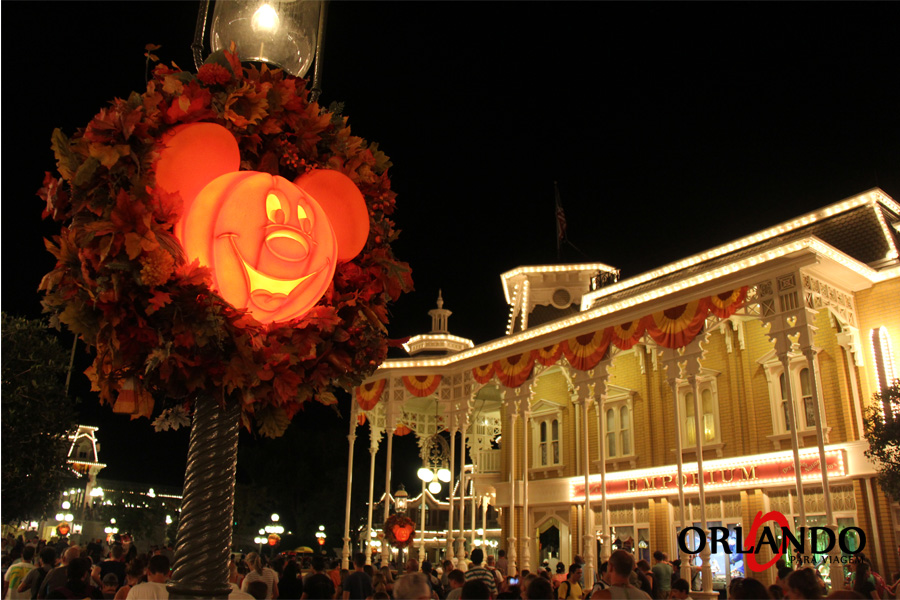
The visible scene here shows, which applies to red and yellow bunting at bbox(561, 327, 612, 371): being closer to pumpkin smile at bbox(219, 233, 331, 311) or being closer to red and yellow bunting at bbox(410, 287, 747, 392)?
red and yellow bunting at bbox(410, 287, 747, 392)

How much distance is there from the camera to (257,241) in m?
2.26

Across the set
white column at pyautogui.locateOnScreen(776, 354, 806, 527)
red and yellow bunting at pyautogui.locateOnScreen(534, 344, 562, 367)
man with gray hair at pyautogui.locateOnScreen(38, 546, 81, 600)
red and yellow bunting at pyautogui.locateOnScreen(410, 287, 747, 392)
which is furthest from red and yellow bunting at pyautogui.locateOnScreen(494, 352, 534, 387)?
man with gray hair at pyautogui.locateOnScreen(38, 546, 81, 600)

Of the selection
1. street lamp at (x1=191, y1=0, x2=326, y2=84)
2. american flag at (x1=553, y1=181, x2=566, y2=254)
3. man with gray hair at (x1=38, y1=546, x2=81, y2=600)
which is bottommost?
man with gray hair at (x1=38, y1=546, x2=81, y2=600)

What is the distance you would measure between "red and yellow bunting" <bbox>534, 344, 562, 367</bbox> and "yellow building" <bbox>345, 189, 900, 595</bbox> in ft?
0.17

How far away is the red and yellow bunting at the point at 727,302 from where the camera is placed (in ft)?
40.8

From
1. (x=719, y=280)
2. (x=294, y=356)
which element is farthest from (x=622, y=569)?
(x=719, y=280)

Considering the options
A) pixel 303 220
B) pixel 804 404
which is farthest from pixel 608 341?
pixel 303 220

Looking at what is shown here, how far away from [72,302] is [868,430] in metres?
14.8

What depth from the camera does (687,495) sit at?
18516mm

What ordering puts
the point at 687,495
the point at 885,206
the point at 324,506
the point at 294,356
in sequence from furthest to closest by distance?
the point at 324,506 → the point at 687,495 → the point at 885,206 → the point at 294,356

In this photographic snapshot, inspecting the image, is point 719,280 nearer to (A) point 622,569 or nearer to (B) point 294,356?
(A) point 622,569

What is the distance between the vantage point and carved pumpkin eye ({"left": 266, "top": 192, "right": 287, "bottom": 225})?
229 cm

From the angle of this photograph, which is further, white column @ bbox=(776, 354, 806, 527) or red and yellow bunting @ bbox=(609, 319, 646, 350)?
red and yellow bunting @ bbox=(609, 319, 646, 350)

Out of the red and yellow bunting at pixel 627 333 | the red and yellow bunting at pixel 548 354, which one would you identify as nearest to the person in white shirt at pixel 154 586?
the red and yellow bunting at pixel 627 333
